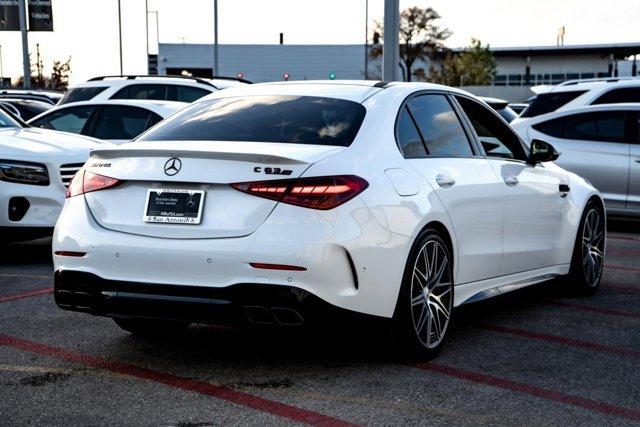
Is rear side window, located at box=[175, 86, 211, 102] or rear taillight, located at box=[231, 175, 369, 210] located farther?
rear side window, located at box=[175, 86, 211, 102]

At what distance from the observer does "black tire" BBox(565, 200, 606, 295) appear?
843 centimetres

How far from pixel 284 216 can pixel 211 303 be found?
0.54m

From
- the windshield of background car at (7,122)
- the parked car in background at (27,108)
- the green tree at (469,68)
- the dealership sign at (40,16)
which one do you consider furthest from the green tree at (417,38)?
the windshield of background car at (7,122)

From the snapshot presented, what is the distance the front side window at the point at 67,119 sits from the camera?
13266 mm

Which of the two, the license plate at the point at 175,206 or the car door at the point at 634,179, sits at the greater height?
the license plate at the point at 175,206

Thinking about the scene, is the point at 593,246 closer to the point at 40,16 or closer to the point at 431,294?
the point at 431,294

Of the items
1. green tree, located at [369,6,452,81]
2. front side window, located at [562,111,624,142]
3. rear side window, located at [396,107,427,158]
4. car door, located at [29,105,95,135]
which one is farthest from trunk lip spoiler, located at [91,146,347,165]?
green tree, located at [369,6,452,81]

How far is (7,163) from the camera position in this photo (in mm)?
9656

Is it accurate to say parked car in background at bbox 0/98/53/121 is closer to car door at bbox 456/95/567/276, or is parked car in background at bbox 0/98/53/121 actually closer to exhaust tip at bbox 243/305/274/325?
car door at bbox 456/95/567/276

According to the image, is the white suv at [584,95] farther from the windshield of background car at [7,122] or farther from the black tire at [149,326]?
the black tire at [149,326]

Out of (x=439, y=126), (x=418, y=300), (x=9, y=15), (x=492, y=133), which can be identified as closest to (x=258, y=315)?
(x=418, y=300)

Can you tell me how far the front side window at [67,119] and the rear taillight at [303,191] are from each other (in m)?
8.22

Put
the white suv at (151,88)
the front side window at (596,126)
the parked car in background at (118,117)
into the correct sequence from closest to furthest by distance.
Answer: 1. the parked car in background at (118,117)
2. the front side window at (596,126)
3. the white suv at (151,88)

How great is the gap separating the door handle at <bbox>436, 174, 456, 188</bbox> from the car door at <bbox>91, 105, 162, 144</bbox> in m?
7.11
